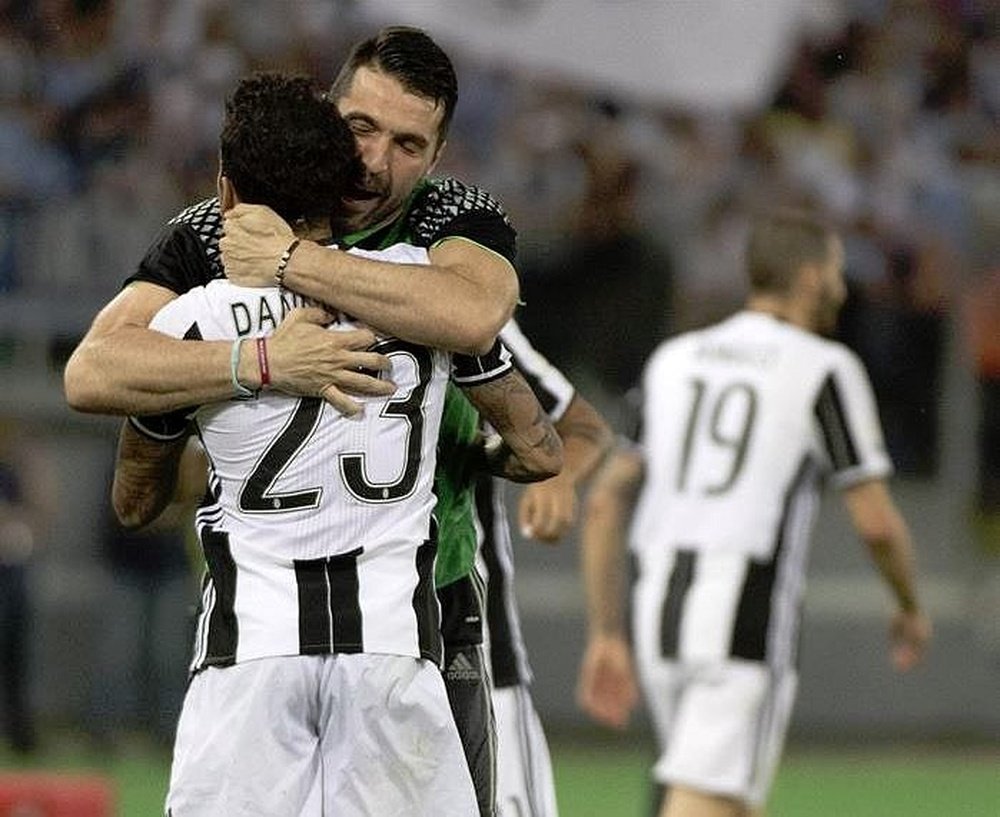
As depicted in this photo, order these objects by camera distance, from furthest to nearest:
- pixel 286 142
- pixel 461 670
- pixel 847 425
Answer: pixel 847 425 → pixel 461 670 → pixel 286 142

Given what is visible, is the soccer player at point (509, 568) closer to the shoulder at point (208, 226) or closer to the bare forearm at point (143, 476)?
the bare forearm at point (143, 476)

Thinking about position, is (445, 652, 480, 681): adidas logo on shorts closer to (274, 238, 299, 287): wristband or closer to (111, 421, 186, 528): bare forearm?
(111, 421, 186, 528): bare forearm

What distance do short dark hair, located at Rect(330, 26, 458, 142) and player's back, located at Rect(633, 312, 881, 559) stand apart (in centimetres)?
294

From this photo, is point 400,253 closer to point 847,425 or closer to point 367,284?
point 367,284

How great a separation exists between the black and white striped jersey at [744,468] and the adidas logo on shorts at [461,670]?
275 cm

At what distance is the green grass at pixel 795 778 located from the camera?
35.9ft

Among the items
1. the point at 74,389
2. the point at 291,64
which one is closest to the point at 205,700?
the point at 74,389

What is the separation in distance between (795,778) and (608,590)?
5.37 m

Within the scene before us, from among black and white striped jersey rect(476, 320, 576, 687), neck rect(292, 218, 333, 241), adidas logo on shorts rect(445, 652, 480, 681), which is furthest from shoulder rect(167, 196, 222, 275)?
black and white striped jersey rect(476, 320, 576, 687)

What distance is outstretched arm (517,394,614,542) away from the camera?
5.06m

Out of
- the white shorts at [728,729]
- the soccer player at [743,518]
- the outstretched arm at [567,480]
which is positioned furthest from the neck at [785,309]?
the outstretched arm at [567,480]

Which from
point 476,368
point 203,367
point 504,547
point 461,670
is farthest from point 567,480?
point 203,367

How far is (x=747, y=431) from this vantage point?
7059mm

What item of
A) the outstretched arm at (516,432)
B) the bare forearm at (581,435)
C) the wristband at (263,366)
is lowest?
the bare forearm at (581,435)
